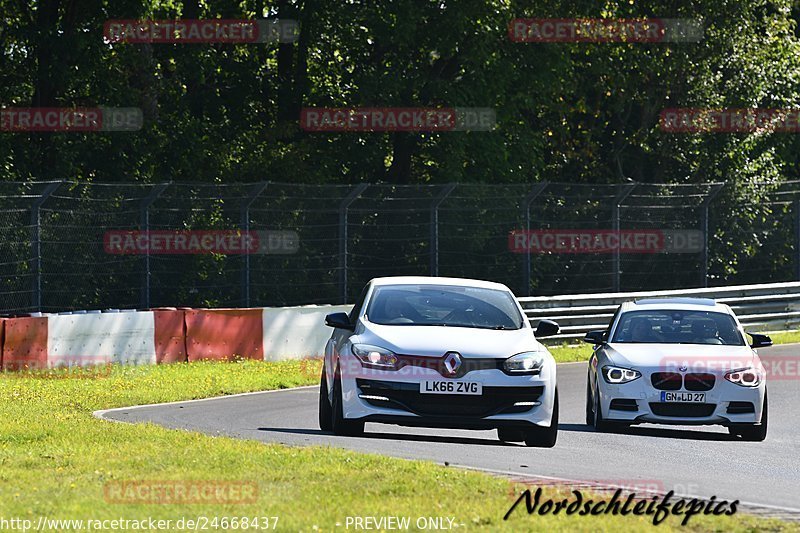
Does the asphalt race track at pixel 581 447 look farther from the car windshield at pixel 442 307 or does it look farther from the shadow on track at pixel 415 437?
the car windshield at pixel 442 307

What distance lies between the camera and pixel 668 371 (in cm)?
1579

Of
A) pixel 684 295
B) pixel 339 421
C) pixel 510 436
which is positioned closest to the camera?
pixel 339 421

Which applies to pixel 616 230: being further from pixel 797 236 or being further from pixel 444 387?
pixel 444 387

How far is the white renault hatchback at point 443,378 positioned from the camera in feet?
44.1

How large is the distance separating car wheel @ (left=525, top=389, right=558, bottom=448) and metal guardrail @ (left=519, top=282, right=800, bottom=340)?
46.6 ft

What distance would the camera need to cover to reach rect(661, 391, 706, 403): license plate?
→ 1574 centimetres

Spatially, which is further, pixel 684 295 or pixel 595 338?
pixel 684 295

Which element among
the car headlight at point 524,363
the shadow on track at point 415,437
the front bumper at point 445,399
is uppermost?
the car headlight at point 524,363

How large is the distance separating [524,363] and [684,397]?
9.28ft

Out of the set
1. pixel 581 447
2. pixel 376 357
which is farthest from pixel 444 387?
pixel 581 447

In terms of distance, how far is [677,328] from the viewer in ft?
56.5

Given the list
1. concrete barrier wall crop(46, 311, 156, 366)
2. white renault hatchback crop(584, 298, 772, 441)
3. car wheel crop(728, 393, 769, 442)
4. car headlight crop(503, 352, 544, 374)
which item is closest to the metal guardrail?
concrete barrier wall crop(46, 311, 156, 366)

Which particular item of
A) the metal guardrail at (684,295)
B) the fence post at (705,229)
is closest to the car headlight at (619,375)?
the metal guardrail at (684,295)

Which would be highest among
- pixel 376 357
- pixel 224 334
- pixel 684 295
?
pixel 376 357
